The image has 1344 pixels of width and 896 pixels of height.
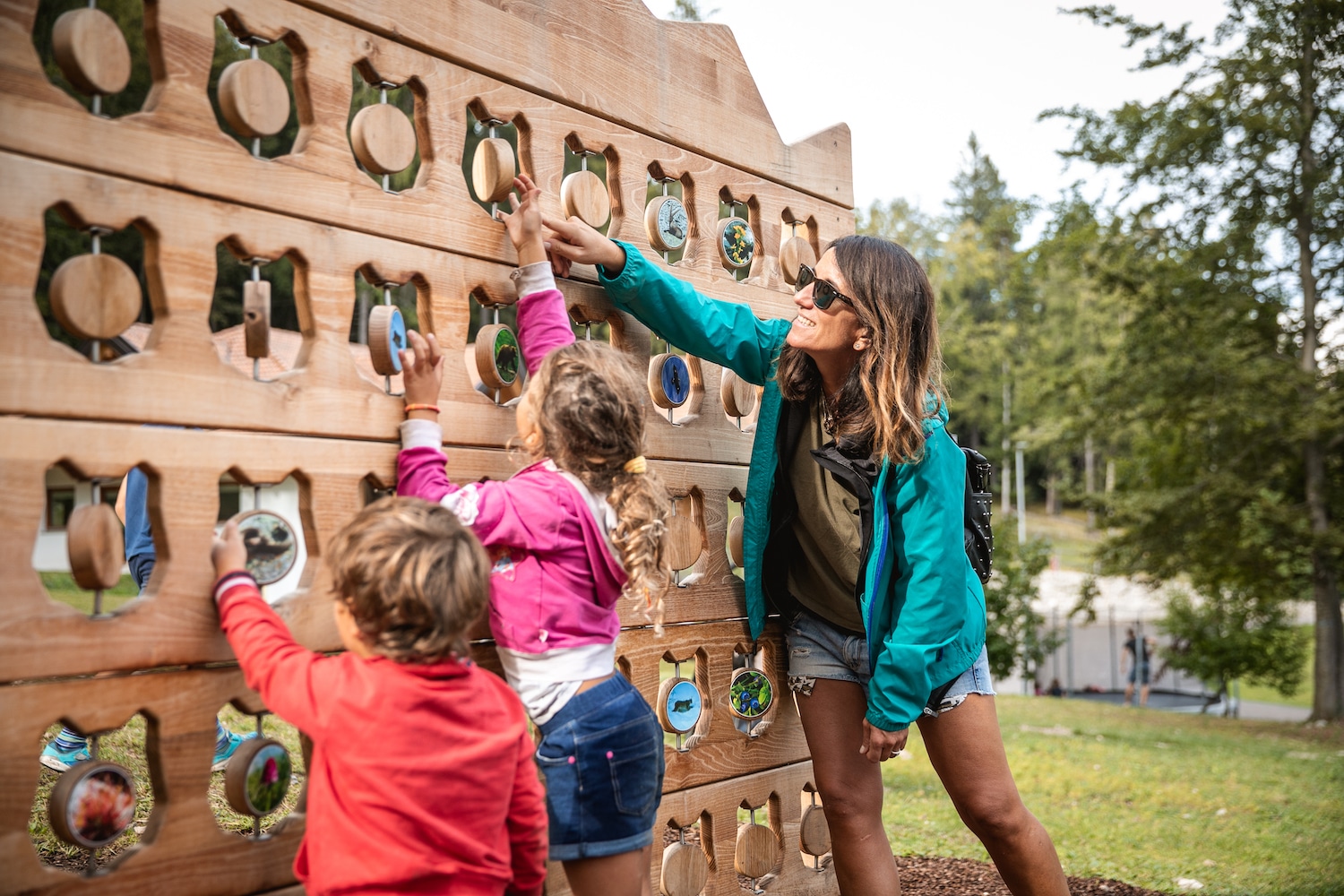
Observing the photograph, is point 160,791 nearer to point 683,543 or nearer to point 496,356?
point 496,356

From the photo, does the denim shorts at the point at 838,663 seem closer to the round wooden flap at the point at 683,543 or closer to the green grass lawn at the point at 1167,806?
the round wooden flap at the point at 683,543

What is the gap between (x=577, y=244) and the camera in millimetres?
2762

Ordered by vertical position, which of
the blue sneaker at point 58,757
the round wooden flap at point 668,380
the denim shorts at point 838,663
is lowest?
the blue sneaker at point 58,757

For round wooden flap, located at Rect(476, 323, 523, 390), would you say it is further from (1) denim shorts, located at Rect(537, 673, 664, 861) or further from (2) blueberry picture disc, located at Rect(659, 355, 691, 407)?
(1) denim shorts, located at Rect(537, 673, 664, 861)

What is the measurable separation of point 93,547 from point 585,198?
156 centimetres

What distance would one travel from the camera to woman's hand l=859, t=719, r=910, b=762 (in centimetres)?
263

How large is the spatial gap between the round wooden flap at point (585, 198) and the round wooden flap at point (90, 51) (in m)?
1.14

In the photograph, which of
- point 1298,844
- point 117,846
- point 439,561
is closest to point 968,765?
point 439,561

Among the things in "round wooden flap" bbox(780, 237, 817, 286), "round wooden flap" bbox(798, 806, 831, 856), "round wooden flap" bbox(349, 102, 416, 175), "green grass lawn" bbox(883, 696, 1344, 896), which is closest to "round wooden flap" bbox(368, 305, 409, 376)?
"round wooden flap" bbox(349, 102, 416, 175)

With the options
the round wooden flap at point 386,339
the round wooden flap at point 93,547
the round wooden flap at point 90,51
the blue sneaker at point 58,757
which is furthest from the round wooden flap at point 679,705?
the blue sneaker at point 58,757

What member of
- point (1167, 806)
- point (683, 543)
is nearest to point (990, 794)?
point (683, 543)

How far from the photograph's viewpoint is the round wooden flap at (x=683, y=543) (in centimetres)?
311

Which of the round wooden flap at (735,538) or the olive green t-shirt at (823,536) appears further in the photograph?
the round wooden flap at (735,538)

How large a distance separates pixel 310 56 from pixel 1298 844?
6154mm
